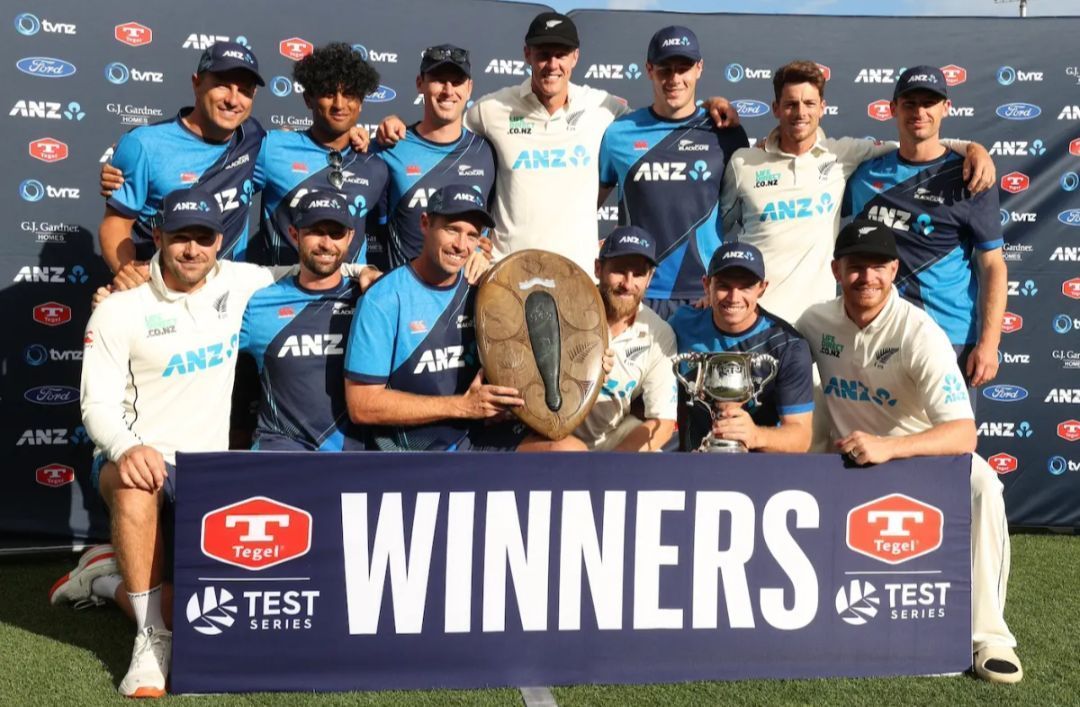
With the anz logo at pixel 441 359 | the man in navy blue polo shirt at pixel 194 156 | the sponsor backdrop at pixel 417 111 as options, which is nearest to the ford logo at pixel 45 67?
the sponsor backdrop at pixel 417 111

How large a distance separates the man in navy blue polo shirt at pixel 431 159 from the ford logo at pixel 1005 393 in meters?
3.45

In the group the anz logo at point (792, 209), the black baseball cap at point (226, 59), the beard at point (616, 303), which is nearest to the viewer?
the beard at point (616, 303)

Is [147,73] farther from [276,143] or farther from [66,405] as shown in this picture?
[66,405]

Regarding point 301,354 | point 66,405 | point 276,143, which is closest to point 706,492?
point 301,354

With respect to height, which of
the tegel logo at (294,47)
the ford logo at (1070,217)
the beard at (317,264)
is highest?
the tegel logo at (294,47)

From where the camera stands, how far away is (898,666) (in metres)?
3.55

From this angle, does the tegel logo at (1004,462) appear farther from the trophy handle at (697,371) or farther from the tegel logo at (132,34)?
the tegel logo at (132,34)

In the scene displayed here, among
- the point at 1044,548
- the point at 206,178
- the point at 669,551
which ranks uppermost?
the point at 206,178

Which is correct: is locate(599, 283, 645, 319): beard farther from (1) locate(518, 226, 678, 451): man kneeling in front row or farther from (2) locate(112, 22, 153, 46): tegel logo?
(2) locate(112, 22, 153, 46): tegel logo

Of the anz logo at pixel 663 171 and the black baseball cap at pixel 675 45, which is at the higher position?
the black baseball cap at pixel 675 45

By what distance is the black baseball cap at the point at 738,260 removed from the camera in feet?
12.6

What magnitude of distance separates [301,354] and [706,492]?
165 centimetres

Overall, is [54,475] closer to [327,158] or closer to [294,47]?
[327,158]

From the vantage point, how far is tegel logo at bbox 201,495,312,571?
10.6 feet
